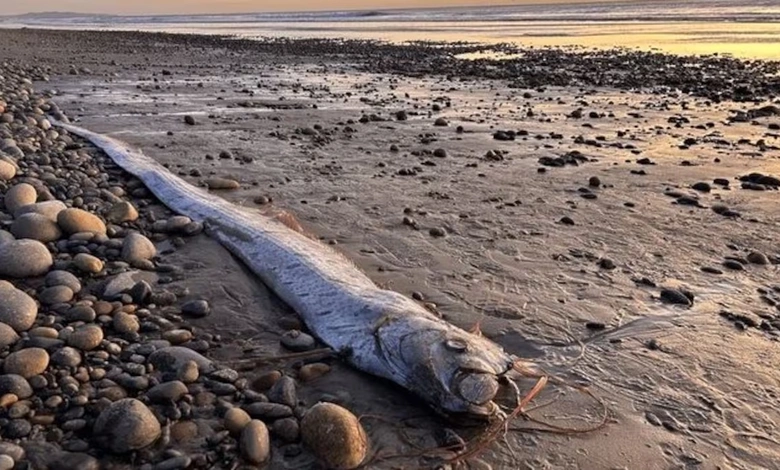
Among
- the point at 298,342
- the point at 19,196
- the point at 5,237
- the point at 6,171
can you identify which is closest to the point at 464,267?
the point at 298,342

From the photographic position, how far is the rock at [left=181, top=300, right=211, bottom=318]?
4605 mm

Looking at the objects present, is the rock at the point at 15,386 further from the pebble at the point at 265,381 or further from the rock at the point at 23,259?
the rock at the point at 23,259

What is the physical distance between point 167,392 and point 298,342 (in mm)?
928

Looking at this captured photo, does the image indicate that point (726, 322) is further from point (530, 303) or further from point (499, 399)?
point (499, 399)

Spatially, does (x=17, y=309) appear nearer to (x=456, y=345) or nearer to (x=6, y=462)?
(x=6, y=462)

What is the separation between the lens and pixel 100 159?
8570 mm

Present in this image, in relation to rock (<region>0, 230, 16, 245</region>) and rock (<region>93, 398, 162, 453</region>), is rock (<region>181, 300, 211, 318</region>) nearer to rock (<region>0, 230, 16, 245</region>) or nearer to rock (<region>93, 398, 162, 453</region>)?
rock (<region>93, 398, 162, 453</region>)

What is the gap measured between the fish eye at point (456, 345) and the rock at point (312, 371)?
2.80 feet

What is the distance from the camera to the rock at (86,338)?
12.8 feet

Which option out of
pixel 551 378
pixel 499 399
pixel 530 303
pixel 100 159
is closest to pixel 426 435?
pixel 499 399

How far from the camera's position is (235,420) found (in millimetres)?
3326

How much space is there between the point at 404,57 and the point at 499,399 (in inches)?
1031

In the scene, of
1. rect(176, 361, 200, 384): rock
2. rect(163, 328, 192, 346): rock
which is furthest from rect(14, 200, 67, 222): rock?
rect(176, 361, 200, 384): rock

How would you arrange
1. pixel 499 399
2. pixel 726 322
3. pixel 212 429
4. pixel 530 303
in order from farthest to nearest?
pixel 530 303
pixel 726 322
pixel 499 399
pixel 212 429
